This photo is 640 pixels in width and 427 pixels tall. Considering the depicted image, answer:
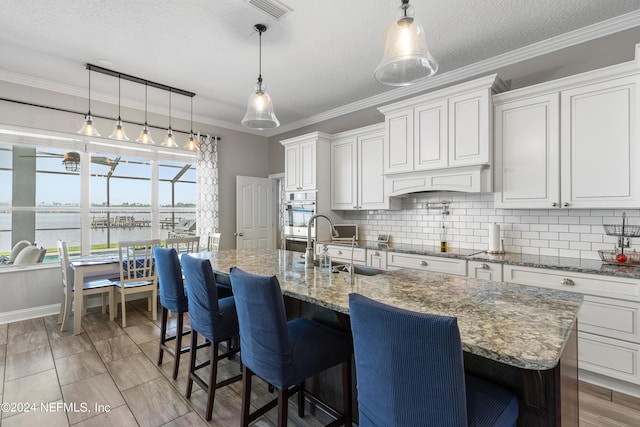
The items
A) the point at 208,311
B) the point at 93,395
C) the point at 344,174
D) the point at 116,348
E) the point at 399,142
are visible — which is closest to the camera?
the point at 208,311

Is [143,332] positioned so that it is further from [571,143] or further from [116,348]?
[571,143]

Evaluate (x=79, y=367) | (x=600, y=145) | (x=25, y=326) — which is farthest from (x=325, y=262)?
(x=25, y=326)

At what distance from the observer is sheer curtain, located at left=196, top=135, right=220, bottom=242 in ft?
16.5

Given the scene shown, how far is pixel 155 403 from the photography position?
2.08 metres

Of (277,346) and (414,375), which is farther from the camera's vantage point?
(277,346)

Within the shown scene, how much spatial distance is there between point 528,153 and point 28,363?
15.5 feet

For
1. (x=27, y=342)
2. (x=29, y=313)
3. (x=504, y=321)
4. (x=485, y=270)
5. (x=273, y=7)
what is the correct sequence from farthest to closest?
(x=29, y=313) < (x=27, y=342) < (x=485, y=270) < (x=273, y=7) < (x=504, y=321)

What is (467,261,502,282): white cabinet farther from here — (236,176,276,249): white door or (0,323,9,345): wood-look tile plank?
(0,323,9,345): wood-look tile plank

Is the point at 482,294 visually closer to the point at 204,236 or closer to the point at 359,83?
the point at 359,83

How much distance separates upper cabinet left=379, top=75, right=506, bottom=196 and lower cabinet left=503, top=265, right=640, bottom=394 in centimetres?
112

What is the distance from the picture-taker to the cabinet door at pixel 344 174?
4.33m

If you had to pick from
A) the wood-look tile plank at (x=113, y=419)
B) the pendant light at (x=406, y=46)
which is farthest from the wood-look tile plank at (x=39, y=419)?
the pendant light at (x=406, y=46)

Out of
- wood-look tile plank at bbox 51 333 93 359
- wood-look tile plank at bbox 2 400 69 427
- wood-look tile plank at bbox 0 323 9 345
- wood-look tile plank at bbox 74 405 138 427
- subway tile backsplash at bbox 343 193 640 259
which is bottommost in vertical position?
wood-look tile plank at bbox 2 400 69 427

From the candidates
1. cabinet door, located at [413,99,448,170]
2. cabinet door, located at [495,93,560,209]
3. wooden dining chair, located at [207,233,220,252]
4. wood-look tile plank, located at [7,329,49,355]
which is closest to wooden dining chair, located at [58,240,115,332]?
wood-look tile plank, located at [7,329,49,355]
